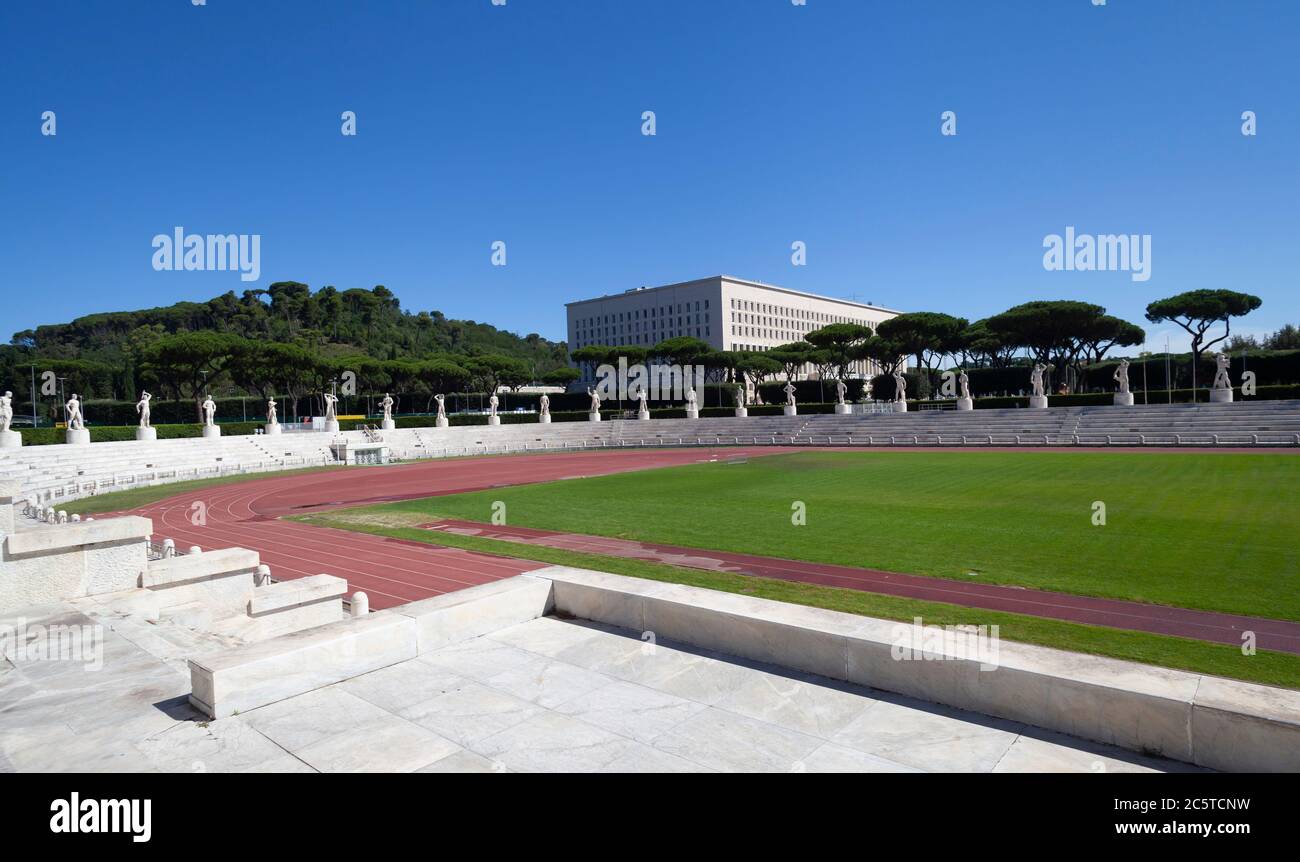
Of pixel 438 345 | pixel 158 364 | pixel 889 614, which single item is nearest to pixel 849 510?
pixel 889 614

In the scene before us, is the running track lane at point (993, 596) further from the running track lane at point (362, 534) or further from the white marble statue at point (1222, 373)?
the white marble statue at point (1222, 373)

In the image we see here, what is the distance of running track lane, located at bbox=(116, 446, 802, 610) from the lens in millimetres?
11297

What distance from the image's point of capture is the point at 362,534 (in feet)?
51.5

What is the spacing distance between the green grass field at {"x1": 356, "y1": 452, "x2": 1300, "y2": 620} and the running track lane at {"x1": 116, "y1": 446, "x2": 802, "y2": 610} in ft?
10.8

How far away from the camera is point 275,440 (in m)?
43.1

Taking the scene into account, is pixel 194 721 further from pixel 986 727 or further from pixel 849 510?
pixel 849 510

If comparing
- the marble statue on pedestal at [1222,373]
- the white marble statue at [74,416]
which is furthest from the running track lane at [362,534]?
the marble statue on pedestal at [1222,373]

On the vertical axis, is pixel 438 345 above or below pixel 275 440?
above

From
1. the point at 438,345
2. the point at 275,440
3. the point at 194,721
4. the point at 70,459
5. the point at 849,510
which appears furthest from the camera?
the point at 438,345

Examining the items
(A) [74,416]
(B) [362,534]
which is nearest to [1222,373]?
(B) [362,534]

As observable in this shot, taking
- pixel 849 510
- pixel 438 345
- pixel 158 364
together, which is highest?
pixel 438 345

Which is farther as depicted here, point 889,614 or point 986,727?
point 889,614

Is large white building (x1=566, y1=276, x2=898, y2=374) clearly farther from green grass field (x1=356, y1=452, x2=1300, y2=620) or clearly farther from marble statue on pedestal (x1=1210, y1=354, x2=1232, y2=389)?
A: green grass field (x1=356, y1=452, x2=1300, y2=620)
